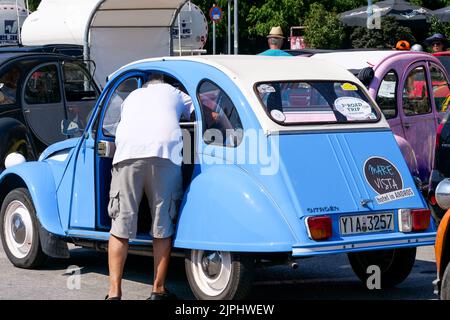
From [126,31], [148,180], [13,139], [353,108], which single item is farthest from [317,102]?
[126,31]

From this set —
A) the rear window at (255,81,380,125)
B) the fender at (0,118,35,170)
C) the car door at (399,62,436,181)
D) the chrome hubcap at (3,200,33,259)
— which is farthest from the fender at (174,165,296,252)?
the fender at (0,118,35,170)

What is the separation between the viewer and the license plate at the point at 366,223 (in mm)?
6906

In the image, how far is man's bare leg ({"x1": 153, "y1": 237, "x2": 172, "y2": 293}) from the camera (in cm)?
727

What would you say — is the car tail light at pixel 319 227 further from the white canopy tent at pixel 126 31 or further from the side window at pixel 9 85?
the white canopy tent at pixel 126 31

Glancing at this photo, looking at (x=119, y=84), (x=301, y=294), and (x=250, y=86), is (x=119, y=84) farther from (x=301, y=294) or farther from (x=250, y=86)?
(x=301, y=294)

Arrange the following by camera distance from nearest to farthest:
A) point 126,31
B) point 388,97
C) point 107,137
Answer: point 107,137 → point 388,97 → point 126,31

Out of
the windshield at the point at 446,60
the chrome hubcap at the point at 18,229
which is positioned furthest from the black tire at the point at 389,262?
the windshield at the point at 446,60

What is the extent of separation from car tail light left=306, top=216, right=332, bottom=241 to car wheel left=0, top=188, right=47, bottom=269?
3.07 metres

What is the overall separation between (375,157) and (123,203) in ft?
6.25

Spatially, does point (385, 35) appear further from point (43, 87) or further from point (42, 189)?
point (42, 189)

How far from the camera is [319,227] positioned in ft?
22.0

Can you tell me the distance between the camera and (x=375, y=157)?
24.1ft

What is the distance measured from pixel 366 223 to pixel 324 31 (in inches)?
863

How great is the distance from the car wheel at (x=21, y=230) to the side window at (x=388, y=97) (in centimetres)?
430
